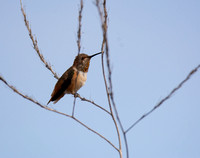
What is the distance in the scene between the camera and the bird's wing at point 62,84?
6.50 m

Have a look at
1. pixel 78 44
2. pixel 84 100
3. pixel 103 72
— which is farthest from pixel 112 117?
pixel 84 100

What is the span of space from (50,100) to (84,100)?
1.58m

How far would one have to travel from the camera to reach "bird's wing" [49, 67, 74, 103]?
21.3ft

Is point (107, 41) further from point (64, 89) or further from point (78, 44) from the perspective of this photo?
point (64, 89)

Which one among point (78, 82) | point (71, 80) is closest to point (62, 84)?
point (71, 80)

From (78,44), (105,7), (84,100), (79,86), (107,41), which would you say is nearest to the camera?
(107,41)

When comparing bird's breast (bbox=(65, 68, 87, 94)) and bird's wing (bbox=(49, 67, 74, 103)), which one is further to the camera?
bird's wing (bbox=(49, 67, 74, 103))

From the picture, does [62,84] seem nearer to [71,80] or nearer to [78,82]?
[71,80]

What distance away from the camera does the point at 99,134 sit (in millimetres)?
3230

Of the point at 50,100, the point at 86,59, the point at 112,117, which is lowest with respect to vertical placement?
the point at 112,117

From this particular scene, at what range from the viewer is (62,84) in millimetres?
6531

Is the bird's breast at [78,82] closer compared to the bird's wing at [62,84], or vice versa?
the bird's breast at [78,82]

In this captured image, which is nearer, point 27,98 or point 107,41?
point 107,41

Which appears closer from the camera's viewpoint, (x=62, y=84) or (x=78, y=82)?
(x=78, y=82)
